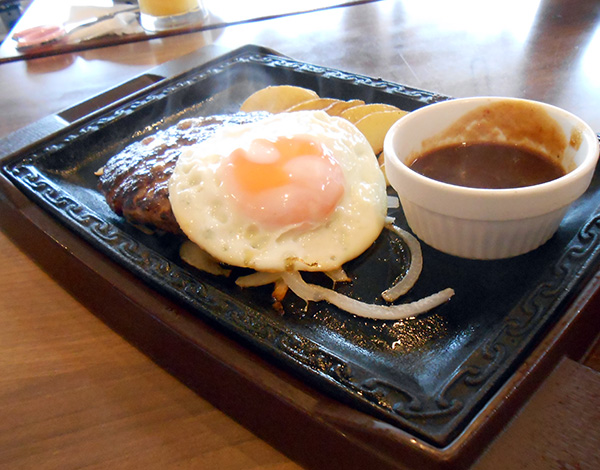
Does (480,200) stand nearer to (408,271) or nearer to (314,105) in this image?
(408,271)

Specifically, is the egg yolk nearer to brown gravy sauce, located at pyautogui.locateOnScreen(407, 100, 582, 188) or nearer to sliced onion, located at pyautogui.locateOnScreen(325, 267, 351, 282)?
sliced onion, located at pyautogui.locateOnScreen(325, 267, 351, 282)

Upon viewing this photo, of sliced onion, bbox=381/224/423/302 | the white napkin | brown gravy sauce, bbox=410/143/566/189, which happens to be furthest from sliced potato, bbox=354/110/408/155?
the white napkin

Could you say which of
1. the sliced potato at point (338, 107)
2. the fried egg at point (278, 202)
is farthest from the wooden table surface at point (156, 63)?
the sliced potato at point (338, 107)

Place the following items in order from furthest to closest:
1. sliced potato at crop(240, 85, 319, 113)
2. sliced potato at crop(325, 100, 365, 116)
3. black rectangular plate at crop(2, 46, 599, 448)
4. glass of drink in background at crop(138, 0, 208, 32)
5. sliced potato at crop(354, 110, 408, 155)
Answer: glass of drink in background at crop(138, 0, 208, 32) → sliced potato at crop(240, 85, 319, 113) → sliced potato at crop(325, 100, 365, 116) → sliced potato at crop(354, 110, 408, 155) → black rectangular plate at crop(2, 46, 599, 448)

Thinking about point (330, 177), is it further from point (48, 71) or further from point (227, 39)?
point (48, 71)

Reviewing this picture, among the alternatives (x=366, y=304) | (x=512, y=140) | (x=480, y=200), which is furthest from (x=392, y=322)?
(x=512, y=140)

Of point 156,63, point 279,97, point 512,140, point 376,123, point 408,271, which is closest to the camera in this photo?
point 408,271
